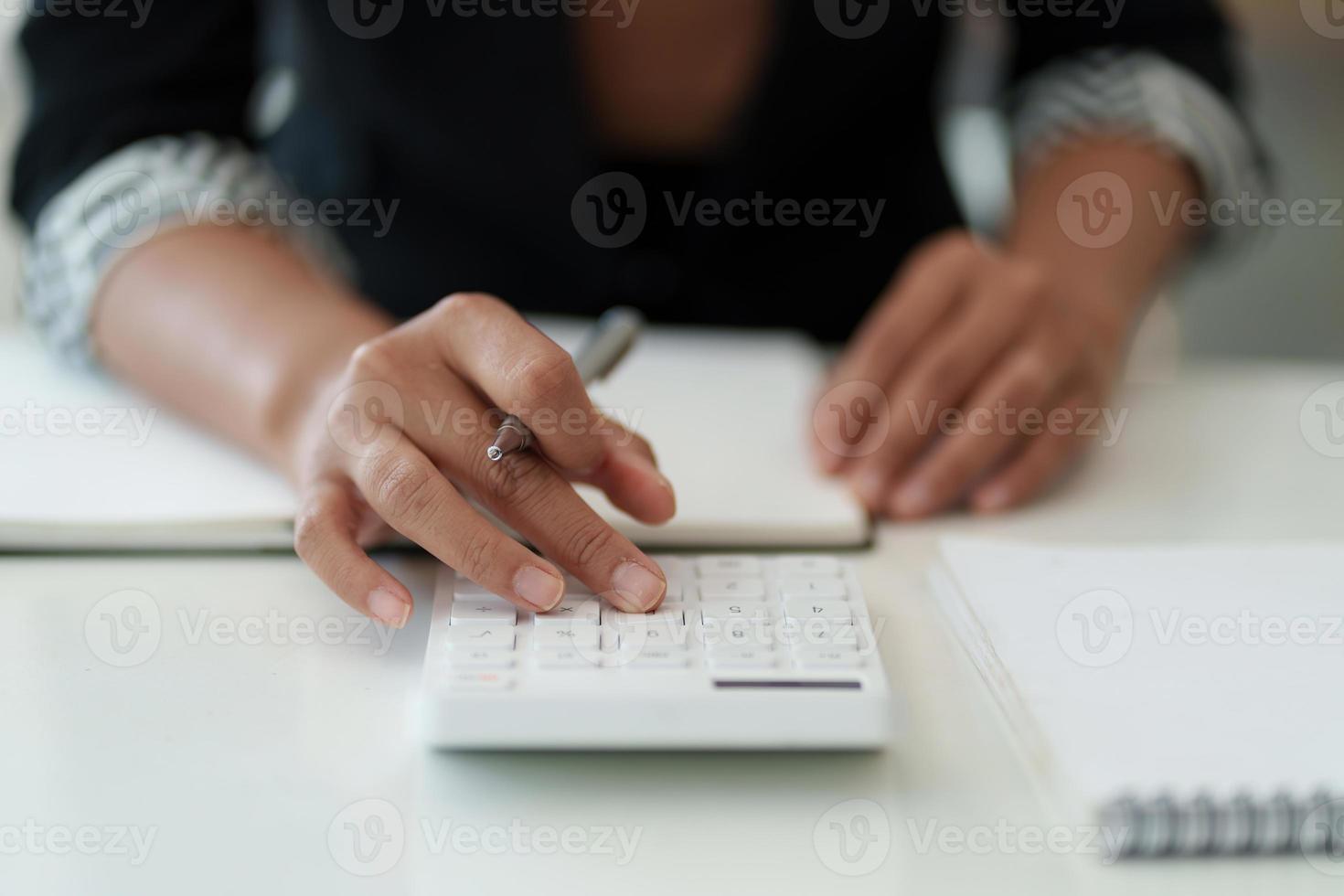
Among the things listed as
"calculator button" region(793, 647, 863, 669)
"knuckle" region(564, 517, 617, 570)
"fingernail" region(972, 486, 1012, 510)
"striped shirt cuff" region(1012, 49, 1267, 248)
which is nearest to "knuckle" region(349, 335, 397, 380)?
"knuckle" region(564, 517, 617, 570)

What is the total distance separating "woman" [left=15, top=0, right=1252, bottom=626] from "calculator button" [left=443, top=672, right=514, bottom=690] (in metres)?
0.05

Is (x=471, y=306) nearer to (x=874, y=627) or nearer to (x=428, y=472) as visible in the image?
(x=428, y=472)

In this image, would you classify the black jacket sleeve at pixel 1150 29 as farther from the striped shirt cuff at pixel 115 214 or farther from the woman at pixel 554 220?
the striped shirt cuff at pixel 115 214

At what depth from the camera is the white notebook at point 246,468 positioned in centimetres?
52

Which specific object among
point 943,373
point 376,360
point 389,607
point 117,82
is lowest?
point 389,607

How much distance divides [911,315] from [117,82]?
1.81 feet

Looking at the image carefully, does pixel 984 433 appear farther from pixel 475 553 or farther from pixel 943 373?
pixel 475 553

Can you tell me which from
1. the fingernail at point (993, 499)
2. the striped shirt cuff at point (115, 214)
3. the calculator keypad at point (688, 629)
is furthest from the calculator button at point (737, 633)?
the striped shirt cuff at point (115, 214)

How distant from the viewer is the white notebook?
520 mm

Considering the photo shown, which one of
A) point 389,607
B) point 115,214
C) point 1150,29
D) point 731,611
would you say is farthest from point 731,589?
point 1150,29

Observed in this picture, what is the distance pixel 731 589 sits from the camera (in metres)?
0.45

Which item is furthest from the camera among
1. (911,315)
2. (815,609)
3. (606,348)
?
(911,315)

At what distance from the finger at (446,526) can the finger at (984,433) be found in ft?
0.76

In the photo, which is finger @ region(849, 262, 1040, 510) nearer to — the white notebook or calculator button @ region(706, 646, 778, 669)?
the white notebook
